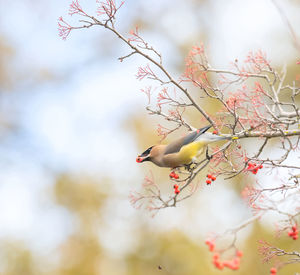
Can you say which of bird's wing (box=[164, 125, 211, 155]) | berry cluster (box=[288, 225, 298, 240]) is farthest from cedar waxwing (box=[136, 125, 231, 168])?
berry cluster (box=[288, 225, 298, 240])

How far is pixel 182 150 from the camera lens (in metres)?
3.08

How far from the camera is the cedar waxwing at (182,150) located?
296 cm

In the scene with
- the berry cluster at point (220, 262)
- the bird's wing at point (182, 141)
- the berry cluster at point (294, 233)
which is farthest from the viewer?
the bird's wing at point (182, 141)

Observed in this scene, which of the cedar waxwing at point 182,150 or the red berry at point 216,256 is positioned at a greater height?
the cedar waxwing at point 182,150

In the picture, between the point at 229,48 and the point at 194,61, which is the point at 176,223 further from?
the point at 194,61

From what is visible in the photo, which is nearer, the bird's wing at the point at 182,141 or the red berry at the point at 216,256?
the red berry at the point at 216,256

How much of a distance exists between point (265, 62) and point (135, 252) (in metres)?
6.45

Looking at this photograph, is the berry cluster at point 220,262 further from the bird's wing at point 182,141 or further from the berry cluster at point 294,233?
the bird's wing at point 182,141

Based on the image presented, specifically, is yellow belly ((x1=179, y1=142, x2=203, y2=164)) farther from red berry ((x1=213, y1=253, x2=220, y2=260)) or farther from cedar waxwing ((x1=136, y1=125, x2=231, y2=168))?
red berry ((x1=213, y1=253, x2=220, y2=260))

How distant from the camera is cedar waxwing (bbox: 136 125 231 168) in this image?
2.96 m

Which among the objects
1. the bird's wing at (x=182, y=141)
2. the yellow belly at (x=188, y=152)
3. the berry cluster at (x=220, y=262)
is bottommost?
the berry cluster at (x=220, y=262)

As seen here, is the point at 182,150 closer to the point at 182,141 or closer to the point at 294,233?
the point at 182,141

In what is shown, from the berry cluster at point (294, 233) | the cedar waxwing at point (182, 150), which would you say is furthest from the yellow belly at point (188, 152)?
the berry cluster at point (294, 233)

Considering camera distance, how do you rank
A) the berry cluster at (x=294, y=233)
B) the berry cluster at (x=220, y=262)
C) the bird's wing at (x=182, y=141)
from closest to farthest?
the berry cluster at (x=220, y=262) → the berry cluster at (x=294, y=233) → the bird's wing at (x=182, y=141)
